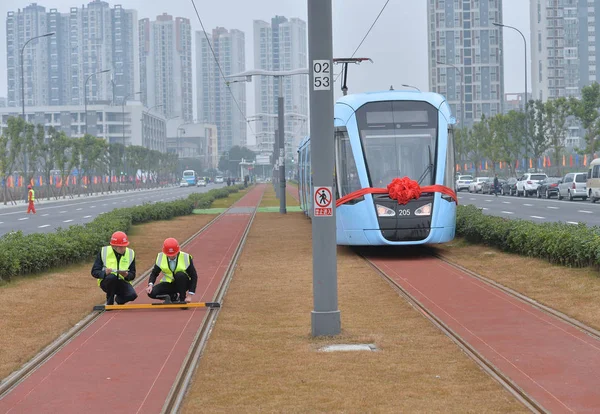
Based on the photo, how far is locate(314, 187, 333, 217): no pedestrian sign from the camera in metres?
11.6

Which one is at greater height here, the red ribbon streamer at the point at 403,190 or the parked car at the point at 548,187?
the red ribbon streamer at the point at 403,190

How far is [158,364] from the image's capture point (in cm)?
1000

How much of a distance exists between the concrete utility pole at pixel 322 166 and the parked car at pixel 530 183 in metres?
57.6

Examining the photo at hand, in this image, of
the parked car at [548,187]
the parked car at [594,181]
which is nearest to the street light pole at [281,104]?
the parked car at [594,181]

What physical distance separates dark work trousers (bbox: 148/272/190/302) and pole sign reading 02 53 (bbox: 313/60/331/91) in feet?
12.5

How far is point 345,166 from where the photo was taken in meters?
21.9

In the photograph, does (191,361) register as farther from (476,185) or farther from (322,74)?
(476,185)

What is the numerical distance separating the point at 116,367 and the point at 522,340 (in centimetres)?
411

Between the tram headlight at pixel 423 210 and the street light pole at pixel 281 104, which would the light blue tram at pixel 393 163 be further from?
the street light pole at pixel 281 104

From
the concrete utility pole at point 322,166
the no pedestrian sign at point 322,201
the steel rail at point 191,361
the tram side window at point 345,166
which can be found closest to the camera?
the steel rail at point 191,361

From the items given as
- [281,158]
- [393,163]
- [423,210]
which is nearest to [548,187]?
[281,158]

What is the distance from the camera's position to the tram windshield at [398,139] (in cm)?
2161

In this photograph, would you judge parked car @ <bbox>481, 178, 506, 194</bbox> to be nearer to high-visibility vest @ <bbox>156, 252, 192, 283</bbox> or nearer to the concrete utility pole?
high-visibility vest @ <bbox>156, 252, 192, 283</bbox>

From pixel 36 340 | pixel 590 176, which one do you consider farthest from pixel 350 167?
pixel 590 176
